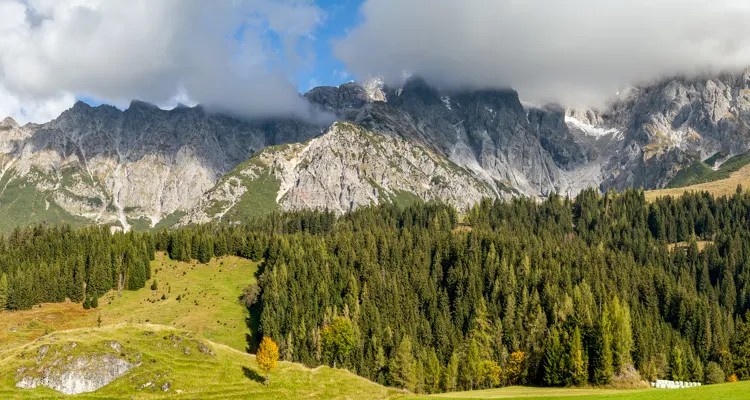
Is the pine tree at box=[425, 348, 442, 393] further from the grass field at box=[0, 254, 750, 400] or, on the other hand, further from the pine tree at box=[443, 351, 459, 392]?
the grass field at box=[0, 254, 750, 400]

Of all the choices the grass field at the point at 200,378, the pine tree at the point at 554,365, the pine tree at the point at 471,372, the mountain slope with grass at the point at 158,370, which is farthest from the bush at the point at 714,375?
the mountain slope with grass at the point at 158,370

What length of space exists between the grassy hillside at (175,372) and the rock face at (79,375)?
1.01 metres

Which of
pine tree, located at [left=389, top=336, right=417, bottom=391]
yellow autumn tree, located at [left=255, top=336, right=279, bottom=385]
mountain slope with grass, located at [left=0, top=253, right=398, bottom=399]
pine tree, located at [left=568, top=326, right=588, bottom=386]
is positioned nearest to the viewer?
mountain slope with grass, located at [left=0, top=253, right=398, bottom=399]

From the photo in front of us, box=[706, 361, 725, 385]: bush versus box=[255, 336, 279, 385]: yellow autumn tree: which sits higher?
box=[255, 336, 279, 385]: yellow autumn tree

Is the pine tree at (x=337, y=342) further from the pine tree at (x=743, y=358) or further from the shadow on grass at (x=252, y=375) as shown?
the pine tree at (x=743, y=358)

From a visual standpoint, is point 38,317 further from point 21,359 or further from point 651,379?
point 651,379

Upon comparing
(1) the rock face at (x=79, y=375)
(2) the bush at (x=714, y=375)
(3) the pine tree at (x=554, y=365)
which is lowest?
(2) the bush at (x=714, y=375)

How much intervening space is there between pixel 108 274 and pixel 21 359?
361ft

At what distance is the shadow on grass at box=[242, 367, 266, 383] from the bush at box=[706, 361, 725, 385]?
11893 cm

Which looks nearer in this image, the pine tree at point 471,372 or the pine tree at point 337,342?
the pine tree at point 471,372

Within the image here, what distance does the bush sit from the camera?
154 metres

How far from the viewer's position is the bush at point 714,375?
504 ft

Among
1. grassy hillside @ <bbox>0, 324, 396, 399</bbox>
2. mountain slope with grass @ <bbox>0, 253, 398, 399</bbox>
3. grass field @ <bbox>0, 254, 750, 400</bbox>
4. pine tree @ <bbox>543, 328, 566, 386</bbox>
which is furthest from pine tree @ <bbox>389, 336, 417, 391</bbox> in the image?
grassy hillside @ <bbox>0, 324, 396, 399</bbox>

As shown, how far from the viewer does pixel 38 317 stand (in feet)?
553
